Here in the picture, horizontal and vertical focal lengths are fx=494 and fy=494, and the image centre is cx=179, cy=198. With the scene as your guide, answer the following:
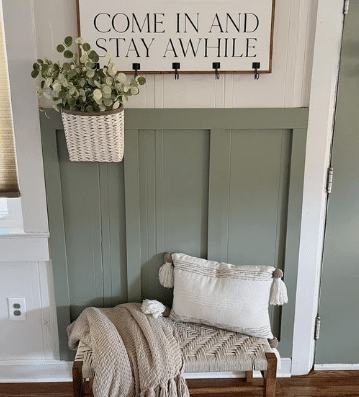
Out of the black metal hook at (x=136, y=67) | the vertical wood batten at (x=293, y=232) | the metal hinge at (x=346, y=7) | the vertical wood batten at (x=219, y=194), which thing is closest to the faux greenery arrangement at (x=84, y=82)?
the black metal hook at (x=136, y=67)

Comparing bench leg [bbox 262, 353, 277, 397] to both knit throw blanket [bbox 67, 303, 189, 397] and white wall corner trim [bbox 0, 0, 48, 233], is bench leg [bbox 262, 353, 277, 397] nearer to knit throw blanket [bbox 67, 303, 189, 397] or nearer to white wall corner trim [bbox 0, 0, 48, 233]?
knit throw blanket [bbox 67, 303, 189, 397]

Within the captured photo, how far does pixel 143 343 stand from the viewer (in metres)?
2.00

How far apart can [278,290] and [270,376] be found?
372 mm

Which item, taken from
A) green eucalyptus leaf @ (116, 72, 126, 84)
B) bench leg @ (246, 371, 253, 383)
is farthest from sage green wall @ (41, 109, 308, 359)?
bench leg @ (246, 371, 253, 383)

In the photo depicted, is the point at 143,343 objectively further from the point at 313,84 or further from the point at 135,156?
the point at 313,84

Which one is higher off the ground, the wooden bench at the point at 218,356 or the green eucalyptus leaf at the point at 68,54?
the green eucalyptus leaf at the point at 68,54

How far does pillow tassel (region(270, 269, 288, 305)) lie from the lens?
221cm

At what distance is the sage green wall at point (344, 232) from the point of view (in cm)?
211

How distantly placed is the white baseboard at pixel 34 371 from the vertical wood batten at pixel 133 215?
0.52 metres

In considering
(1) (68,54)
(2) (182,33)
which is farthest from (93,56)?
(2) (182,33)

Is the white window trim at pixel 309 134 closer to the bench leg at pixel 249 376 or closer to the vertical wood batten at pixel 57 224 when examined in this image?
the vertical wood batten at pixel 57 224

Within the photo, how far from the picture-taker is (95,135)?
6.36 feet

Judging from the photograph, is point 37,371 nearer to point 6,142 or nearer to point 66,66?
point 6,142

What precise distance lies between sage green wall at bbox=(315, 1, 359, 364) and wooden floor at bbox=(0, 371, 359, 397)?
0.09m
